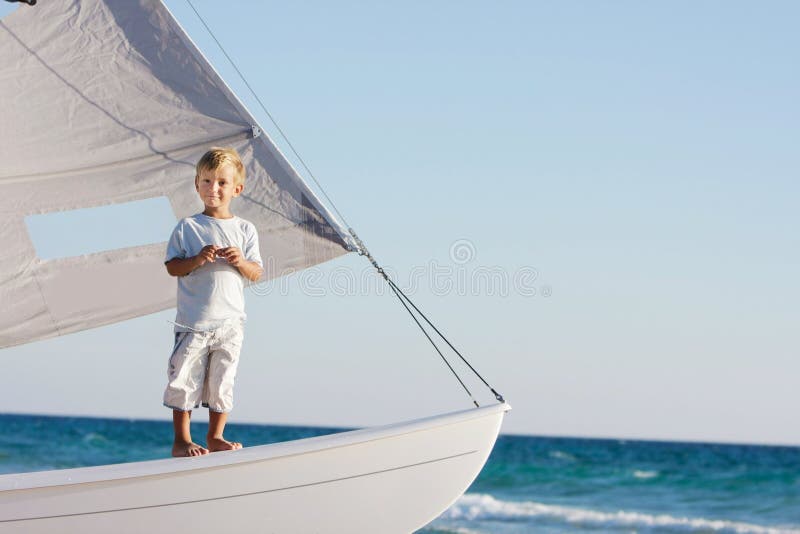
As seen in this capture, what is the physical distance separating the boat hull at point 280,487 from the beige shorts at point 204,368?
393mm

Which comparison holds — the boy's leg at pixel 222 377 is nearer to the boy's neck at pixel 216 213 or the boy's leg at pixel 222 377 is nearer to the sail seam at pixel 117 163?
the boy's neck at pixel 216 213

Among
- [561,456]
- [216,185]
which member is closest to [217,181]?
[216,185]

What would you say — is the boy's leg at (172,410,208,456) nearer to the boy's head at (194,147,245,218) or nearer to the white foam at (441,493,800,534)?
the boy's head at (194,147,245,218)

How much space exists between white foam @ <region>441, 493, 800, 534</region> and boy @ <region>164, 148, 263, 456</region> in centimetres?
1165

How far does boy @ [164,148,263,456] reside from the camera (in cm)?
489

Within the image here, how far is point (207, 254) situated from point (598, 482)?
2060 centimetres

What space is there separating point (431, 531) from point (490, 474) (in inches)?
394

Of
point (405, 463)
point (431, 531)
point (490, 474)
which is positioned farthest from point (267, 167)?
point (490, 474)

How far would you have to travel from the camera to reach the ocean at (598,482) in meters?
17.0

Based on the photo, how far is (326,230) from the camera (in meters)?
5.76

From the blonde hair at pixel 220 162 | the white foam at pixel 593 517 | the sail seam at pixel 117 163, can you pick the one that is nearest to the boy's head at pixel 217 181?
the blonde hair at pixel 220 162

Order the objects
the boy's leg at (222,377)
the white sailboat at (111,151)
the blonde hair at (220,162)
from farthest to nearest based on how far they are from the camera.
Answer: the white sailboat at (111,151) < the blonde hair at (220,162) < the boy's leg at (222,377)

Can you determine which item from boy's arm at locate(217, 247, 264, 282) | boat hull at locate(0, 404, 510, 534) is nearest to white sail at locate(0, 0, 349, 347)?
boy's arm at locate(217, 247, 264, 282)

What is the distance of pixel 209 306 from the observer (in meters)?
4.90
